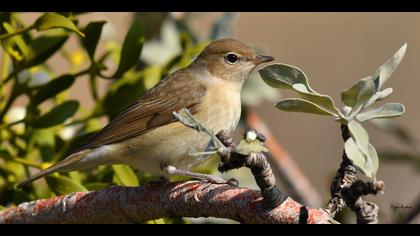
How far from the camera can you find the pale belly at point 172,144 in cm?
361

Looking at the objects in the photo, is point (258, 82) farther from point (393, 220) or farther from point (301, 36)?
point (301, 36)

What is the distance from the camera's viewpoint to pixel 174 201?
2539 millimetres

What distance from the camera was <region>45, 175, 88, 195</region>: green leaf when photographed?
295 centimetres

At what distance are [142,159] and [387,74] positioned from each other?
5.99ft

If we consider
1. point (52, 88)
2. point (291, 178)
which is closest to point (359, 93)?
point (52, 88)

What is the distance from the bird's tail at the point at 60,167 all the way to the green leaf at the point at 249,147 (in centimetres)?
140

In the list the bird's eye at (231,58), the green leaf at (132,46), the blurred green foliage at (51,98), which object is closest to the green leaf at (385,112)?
the blurred green foliage at (51,98)

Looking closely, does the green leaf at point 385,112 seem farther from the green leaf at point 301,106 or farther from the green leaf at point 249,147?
the green leaf at point 249,147

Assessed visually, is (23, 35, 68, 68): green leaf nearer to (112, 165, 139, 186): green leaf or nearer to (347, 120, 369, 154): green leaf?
(112, 165, 139, 186): green leaf

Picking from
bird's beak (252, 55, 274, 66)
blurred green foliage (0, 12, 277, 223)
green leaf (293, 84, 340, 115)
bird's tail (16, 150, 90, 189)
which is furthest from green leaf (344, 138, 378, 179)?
bird's beak (252, 55, 274, 66)

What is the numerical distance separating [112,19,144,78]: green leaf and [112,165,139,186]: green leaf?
44 cm

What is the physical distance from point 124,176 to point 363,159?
153 cm

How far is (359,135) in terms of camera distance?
188 centimetres

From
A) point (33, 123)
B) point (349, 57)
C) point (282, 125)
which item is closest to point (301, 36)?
point (349, 57)
